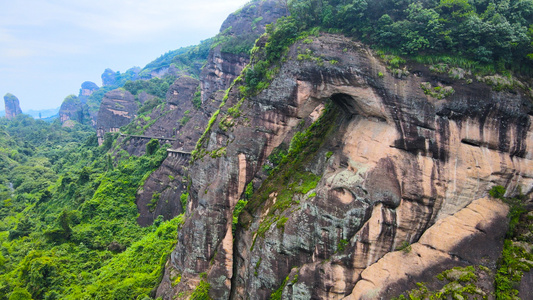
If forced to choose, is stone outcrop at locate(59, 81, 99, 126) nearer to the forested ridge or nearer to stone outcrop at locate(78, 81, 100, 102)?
stone outcrop at locate(78, 81, 100, 102)

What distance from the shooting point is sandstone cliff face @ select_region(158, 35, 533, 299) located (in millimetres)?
14016

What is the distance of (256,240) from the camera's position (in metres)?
16.8

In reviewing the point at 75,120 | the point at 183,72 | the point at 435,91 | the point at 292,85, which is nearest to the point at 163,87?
the point at 183,72

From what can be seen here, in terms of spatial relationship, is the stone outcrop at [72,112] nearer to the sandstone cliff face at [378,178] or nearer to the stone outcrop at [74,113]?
the stone outcrop at [74,113]

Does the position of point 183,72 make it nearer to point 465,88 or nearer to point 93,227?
point 93,227

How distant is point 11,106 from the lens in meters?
129

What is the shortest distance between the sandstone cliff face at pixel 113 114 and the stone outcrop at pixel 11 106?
92.3m

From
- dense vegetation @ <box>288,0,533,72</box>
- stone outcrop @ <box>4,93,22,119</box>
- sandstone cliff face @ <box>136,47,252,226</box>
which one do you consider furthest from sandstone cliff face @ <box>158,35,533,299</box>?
stone outcrop @ <box>4,93,22,119</box>

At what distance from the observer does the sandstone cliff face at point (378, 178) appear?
1402 cm

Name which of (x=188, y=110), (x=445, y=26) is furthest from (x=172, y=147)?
(x=445, y=26)

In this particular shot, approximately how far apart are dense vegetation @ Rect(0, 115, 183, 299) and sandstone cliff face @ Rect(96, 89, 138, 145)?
14.2m

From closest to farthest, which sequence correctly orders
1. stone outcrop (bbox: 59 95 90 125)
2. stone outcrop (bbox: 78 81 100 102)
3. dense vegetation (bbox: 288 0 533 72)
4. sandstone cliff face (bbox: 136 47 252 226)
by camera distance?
dense vegetation (bbox: 288 0 533 72) < sandstone cliff face (bbox: 136 47 252 226) < stone outcrop (bbox: 59 95 90 125) < stone outcrop (bbox: 78 81 100 102)

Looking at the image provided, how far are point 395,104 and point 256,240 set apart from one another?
397 inches

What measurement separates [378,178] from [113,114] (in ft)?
209
